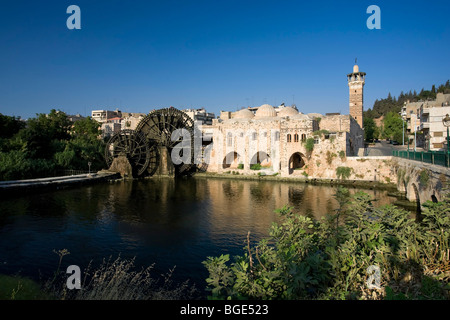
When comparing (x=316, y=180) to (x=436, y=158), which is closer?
(x=436, y=158)

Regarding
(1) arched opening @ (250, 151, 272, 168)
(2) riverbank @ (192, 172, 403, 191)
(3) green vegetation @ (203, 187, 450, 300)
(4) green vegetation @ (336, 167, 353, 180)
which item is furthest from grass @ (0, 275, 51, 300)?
(1) arched opening @ (250, 151, 272, 168)

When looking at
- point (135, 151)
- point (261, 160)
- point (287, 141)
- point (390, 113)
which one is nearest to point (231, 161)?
point (261, 160)

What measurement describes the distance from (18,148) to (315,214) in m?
23.8

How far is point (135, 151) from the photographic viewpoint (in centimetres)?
2931

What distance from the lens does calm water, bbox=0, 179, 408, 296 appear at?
8.52 meters

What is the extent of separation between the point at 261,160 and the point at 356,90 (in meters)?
13.5

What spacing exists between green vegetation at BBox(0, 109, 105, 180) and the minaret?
96.8ft

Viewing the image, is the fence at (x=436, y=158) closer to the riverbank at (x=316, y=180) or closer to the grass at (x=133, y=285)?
the riverbank at (x=316, y=180)

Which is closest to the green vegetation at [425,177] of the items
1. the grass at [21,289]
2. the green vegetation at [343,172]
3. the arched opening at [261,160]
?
the grass at [21,289]

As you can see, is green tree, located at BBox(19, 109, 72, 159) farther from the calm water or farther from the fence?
the fence

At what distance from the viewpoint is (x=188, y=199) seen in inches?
707

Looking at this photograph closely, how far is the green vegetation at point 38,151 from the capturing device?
69.2 feet

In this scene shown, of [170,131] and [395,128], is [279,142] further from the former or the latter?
[395,128]
